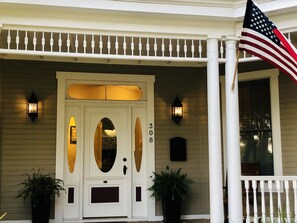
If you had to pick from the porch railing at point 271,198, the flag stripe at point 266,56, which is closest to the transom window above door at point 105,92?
the porch railing at point 271,198

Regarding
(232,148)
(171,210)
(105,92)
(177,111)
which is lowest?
(171,210)

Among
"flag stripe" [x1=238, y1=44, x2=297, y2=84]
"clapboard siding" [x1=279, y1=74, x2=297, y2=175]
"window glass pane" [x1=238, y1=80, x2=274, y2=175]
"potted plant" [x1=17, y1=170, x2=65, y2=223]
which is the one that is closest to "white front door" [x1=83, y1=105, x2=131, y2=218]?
"potted plant" [x1=17, y1=170, x2=65, y2=223]

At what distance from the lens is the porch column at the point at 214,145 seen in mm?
5133

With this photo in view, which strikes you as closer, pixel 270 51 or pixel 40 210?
pixel 270 51

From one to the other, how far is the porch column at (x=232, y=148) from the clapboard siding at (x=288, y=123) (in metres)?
1.59

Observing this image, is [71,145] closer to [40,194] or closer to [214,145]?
[40,194]

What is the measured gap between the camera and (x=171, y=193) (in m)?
6.75

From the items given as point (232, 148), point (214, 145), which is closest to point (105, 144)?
point (214, 145)

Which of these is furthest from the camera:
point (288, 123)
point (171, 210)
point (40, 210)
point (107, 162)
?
point (107, 162)

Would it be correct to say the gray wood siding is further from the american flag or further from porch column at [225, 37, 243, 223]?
the american flag

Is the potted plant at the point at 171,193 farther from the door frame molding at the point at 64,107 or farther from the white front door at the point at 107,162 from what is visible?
the white front door at the point at 107,162

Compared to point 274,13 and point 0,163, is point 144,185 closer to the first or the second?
point 0,163

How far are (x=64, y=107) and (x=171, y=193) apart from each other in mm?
2552

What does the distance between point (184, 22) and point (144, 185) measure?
10.9 feet
